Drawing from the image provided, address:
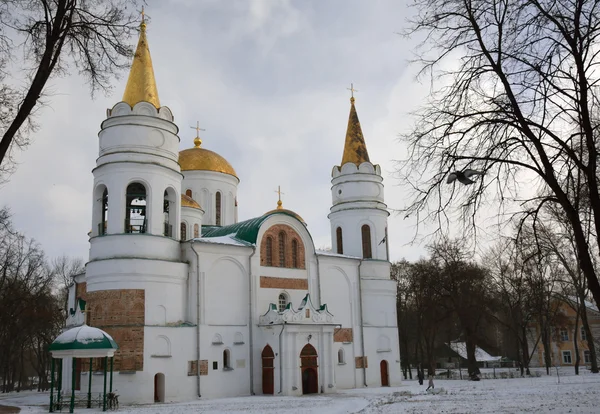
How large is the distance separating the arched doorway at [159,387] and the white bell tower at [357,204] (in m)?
15.1

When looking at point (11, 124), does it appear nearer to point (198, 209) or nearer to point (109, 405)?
point (109, 405)

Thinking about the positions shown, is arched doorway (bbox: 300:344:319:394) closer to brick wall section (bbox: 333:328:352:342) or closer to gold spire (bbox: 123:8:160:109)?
brick wall section (bbox: 333:328:352:342)

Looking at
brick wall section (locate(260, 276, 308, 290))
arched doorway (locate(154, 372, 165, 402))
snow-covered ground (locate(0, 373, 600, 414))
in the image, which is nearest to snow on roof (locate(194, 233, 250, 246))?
brick wall section (locate(260, 276, 308, 290))

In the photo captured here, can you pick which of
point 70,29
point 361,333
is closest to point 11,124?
point 70,29

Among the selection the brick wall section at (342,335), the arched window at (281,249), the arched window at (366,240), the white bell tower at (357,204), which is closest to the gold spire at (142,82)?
the arched window at (281,249)

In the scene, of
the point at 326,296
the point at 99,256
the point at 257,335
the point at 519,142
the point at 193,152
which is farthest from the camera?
the point at 193,152

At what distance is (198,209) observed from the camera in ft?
116

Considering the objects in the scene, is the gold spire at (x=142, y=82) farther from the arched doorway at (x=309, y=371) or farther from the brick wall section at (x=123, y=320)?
the arched doorway at (x=309, y=371)

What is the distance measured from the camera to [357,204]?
37531 mm

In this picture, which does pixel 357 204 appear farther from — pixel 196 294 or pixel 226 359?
pixel 226 359

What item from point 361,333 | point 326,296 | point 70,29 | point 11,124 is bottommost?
point 361,333

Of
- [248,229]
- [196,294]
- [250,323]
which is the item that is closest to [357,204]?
[248,229]

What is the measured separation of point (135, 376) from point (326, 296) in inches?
481

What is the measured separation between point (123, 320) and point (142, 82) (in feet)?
37.9
